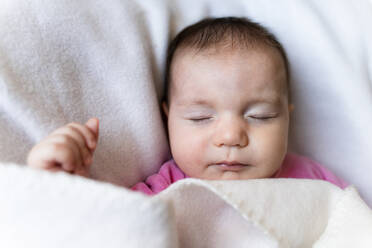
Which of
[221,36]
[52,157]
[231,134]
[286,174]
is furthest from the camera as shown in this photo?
[286,174]

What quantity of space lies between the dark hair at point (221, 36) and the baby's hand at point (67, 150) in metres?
0.35

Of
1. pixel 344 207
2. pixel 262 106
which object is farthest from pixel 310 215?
pixel 262 106

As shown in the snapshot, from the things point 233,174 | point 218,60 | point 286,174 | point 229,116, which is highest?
point 218,60

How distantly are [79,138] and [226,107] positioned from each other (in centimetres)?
33

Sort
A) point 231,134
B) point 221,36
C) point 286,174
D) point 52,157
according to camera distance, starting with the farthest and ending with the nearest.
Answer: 1. point 286,174
2. point 221,36
3. point 231,134
4. point 52,157

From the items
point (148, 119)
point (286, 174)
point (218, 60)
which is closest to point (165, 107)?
point (148, 119)

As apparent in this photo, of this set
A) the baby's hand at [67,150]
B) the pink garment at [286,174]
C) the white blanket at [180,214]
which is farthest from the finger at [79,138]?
the pink garment at [286,174]

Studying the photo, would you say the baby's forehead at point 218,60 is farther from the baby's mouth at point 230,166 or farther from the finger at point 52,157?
the finger at point 52,157

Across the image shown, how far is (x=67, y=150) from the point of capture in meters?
0.69

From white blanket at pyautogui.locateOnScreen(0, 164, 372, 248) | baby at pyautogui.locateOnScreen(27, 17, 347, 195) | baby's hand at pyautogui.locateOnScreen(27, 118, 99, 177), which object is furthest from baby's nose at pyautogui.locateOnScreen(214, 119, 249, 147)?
baby's hand at pyautogui.locateOnScreen(27, 118, 99, 177)

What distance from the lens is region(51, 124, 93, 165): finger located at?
0.73 m

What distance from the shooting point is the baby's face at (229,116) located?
921 millimetres

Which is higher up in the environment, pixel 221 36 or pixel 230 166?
pixel 221 36

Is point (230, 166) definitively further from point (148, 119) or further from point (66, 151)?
point (66, 151)
